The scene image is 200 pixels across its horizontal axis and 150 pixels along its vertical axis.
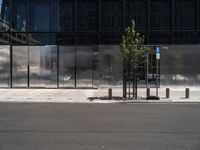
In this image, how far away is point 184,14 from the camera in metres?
33.1

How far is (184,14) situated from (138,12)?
3801mm

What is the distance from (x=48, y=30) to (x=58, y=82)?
14.4ft

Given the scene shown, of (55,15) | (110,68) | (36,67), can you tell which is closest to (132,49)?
(110,68)

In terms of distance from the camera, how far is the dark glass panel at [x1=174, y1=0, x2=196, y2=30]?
3291cm

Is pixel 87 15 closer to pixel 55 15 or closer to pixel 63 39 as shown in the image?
pixel 55 15

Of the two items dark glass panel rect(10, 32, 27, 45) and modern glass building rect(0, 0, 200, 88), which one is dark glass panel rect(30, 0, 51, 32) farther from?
dark glass panel rect(10, 32, 27, 45)

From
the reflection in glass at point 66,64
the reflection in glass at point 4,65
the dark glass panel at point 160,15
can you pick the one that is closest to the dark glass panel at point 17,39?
the reflection in glass at point 4,65

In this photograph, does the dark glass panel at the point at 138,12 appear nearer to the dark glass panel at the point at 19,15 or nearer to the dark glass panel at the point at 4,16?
the dark glass panel at the point at 19,15

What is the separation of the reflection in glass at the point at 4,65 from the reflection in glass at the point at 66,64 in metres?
4.39
